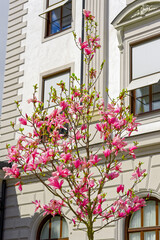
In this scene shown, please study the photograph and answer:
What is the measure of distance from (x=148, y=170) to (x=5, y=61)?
8.38 meters

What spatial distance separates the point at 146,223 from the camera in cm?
1295

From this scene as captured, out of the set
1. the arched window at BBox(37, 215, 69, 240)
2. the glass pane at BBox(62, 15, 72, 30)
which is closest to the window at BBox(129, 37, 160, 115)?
the glass pane at BBox(62, 15, 72, 30)

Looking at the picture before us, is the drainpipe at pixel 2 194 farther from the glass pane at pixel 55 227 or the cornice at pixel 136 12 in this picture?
the cornice at pixel 136 12

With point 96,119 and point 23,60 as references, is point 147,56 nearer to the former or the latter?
point 96,119

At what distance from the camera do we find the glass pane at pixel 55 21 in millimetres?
17530

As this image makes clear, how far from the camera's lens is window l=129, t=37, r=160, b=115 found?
13662mm

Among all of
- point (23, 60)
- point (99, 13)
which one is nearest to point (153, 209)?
point (99, 13)

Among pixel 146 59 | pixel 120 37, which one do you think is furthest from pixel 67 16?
pixel 146 59

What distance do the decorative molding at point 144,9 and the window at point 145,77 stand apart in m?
0.87

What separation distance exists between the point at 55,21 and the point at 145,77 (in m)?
5.31

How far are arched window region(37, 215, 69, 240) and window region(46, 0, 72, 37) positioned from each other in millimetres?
6648

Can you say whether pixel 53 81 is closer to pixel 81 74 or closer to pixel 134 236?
pixel 81 74

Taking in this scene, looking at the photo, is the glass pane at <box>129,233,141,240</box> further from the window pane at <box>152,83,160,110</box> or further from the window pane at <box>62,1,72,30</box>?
the window pane at <box>62,1,72,30</box>

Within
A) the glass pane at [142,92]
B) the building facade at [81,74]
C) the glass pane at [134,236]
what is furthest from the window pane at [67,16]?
the glass pane at [134,236]
